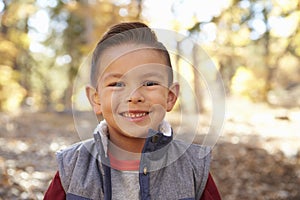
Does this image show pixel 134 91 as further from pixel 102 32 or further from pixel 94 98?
pixel 102 32

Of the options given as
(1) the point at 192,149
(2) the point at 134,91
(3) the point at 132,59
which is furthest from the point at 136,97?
(1) the point at 192,149

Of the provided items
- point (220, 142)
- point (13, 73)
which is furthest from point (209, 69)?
point (13, 73)

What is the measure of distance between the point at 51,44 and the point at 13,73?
7.41 meters

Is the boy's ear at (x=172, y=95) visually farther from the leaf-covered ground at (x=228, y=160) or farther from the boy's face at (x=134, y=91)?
the leaf-covered ground at (x=228, y=160)

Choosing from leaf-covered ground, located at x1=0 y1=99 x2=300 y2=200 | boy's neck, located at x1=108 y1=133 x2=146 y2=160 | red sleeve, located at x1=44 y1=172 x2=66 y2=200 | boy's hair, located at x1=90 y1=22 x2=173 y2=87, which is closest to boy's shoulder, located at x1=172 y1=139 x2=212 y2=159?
boy's neck, located at x1=108 y1=133 x2=146 y2=160

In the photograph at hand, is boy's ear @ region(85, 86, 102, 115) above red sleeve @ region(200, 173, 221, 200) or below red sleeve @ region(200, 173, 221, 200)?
above

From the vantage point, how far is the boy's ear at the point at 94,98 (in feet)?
4.49

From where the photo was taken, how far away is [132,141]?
136 cm

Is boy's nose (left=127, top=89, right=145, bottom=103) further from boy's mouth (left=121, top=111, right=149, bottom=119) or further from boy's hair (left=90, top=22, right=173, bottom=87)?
boy's hair (left=90, top=22, right=173, bottom=87)

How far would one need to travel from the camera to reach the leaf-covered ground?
145 inches

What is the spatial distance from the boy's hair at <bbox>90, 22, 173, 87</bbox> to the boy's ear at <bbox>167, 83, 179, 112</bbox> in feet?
0.08

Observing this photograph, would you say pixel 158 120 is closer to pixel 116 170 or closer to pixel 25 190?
pixel 116 170

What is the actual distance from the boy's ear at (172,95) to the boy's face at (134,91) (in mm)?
26

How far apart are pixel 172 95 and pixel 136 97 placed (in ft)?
0.62
